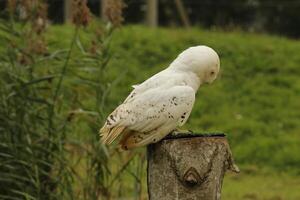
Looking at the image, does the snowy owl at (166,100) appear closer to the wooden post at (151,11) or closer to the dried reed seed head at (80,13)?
the dried reed seed head at (80,13)

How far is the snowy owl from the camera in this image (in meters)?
5.40

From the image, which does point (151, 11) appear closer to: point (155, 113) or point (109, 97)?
point (109, 97)


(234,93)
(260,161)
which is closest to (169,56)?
(234,93)

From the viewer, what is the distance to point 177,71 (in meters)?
5.49

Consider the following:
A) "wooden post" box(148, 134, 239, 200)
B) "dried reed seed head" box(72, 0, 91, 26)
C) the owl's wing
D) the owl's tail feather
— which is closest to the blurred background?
"dried reed seed head" box(72, 0, 91, 26)

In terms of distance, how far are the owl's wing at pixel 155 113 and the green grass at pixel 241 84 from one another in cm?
662

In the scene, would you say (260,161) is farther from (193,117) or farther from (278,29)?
(278,29)

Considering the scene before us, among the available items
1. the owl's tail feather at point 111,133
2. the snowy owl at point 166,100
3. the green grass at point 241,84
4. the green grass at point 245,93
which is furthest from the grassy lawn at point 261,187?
the snowy owl at point 166,100

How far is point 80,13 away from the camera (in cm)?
696

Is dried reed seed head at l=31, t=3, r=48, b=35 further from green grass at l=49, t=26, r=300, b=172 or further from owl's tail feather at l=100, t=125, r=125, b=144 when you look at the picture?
green grass at l=49, t=26, r=300, b=172

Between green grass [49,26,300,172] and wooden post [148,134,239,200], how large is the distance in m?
6.81

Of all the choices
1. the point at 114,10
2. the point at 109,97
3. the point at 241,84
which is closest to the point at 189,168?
the point at 114,10

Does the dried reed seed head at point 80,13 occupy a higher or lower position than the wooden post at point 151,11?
higher

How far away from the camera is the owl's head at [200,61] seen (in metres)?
5.43
